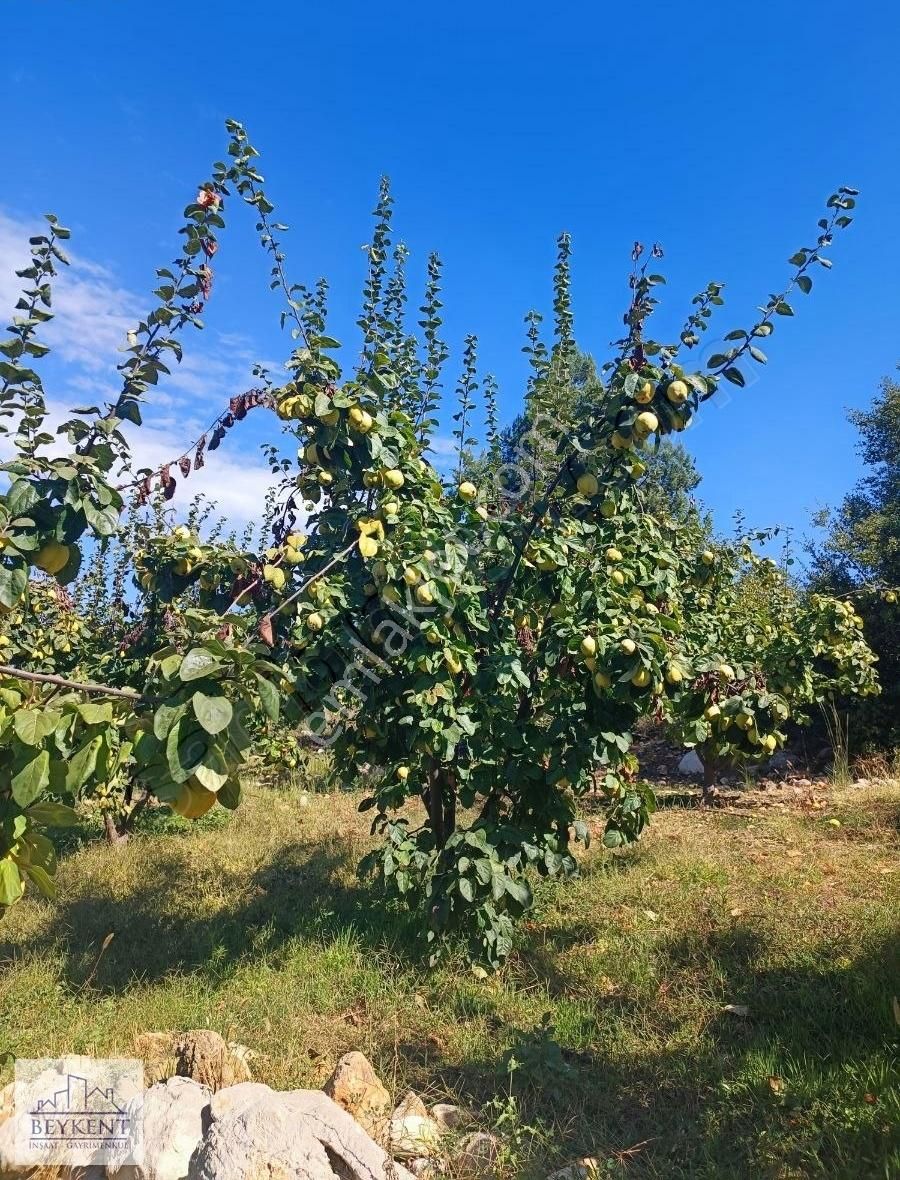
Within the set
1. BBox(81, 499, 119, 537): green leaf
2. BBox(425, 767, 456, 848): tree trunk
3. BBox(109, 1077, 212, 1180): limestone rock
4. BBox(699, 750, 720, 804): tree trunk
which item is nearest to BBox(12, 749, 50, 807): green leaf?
BBox(81, 499, 119, 537): green leaf

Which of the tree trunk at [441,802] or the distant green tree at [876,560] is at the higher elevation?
the distant green tree at [876,560]

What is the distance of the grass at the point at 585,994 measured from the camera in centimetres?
211

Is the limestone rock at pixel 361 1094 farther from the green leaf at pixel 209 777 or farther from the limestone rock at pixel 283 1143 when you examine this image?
the green leaf at pixel 209 777

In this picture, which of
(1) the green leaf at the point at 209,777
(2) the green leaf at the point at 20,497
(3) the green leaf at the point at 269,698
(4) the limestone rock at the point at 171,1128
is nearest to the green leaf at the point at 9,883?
(1) the green leaf at the point at 209,777

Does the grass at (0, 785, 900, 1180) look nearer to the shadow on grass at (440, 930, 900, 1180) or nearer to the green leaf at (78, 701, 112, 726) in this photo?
the shadow on grass at (440, 930, 900, 1180)

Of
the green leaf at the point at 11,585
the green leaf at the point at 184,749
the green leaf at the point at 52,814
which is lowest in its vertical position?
the green leaf at the point at 52,814

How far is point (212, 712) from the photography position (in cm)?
123

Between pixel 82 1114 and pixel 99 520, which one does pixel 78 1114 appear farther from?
pixel 99 520

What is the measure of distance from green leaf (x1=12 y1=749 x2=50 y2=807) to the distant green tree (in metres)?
5.96

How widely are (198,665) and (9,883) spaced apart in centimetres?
58

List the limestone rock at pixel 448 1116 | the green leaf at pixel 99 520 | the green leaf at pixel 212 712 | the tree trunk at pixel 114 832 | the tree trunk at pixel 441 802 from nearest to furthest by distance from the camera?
the green leaf at pixel 212 712 < the green leaf at pixel 99 520 < the limestone rock at pixel 448 1116 < the tree trunk at pixel 441 802 < the tree trunk at pixel 114 832

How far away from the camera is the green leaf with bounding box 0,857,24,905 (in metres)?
1.35

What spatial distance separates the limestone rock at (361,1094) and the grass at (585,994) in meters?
0.23

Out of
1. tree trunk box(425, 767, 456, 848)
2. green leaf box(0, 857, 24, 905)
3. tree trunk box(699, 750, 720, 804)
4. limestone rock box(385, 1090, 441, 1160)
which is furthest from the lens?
tree trunk box(699, 750, 720, 804)
